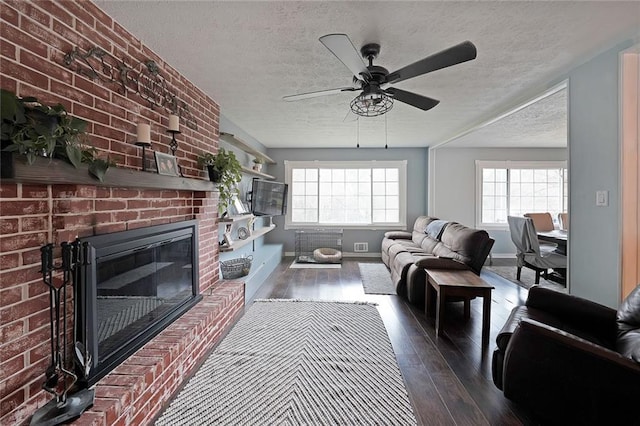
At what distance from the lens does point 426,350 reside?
2512 mm

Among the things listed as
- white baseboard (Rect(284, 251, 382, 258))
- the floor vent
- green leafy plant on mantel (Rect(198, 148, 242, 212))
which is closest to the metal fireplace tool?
green leafy plant on mantel (Rect(198, 148, 242, 212))

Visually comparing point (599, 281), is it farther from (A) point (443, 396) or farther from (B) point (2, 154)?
(B) point (2, 154)

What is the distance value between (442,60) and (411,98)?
548 millimetres

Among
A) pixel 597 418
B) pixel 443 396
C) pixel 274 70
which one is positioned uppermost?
pixel 274 70

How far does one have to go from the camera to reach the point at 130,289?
6.35 ft

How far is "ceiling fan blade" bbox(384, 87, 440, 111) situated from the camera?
2.21m

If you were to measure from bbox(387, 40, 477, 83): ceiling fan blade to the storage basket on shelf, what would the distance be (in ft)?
8.93

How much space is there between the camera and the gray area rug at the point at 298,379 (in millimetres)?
1751

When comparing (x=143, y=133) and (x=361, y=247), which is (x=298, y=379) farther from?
(x=361, y=247)

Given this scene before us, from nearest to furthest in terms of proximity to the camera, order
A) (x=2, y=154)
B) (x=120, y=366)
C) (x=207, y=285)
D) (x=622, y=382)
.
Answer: (x=2, y=154), (x=622, y=382), (x=120, y=366), (x=207, y=285)

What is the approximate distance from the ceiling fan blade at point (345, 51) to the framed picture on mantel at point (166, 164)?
4.59 feet

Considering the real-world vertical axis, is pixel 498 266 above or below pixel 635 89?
below

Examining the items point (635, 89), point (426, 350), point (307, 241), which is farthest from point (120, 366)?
point (307, 241)

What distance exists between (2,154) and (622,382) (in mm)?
2725
